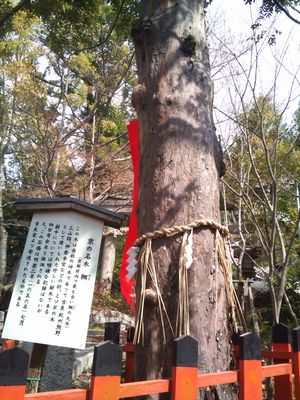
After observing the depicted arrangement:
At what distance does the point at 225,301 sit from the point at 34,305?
4.27 ft

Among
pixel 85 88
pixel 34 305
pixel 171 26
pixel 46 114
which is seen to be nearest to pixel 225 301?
pixel 34 305

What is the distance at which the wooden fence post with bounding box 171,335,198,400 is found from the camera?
1.37 meters

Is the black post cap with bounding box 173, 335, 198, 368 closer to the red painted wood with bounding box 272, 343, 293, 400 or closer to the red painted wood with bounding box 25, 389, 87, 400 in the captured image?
the red painted wood with bounding box 25, 389, 87, 400

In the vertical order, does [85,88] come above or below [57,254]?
above

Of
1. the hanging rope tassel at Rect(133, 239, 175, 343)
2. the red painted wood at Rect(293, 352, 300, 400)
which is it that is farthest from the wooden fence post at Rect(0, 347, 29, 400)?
the red painted wood at Rect(293, 352, 300, 400)

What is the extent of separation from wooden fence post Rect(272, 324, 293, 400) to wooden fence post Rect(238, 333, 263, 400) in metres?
0.52

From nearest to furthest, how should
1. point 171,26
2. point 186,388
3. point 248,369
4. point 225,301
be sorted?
point 186,388
point 248,369
point 225,301
point 171,26

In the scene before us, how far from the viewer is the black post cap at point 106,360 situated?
1.22m

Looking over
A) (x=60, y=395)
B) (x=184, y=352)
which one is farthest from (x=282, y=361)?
(x=60, y=395)

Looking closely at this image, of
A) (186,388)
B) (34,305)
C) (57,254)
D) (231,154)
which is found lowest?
(186,388)

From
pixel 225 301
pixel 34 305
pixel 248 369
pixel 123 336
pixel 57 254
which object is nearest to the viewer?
pixel 248 369

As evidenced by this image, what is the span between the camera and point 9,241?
15828 mm

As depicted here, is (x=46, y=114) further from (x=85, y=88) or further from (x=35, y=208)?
(x=35, y=208)

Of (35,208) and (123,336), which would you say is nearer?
(35,208)
